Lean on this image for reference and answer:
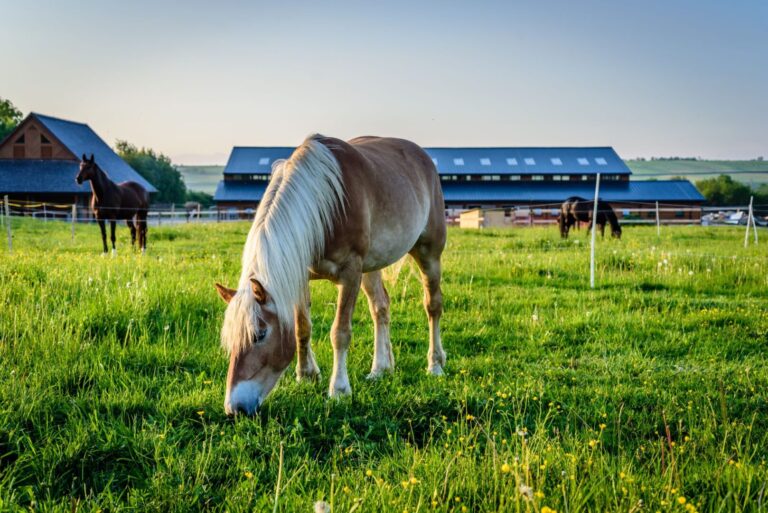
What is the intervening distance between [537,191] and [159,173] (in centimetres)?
4395

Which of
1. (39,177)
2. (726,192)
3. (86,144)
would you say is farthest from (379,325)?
(726,192)

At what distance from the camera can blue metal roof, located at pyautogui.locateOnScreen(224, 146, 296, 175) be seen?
51.1 metres

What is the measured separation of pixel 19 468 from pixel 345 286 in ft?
7.14

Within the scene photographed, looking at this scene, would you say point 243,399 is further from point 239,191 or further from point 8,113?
point 8,113

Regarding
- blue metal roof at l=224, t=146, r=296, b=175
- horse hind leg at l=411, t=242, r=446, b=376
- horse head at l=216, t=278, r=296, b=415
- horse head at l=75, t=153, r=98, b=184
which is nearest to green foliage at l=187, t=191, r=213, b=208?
blue metal roof at l=224, t=146, r=296, b=175

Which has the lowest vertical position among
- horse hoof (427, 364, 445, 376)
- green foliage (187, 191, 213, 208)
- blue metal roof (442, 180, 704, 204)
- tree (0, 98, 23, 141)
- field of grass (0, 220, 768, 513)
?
horse hoof (427, 364, 445, 376)

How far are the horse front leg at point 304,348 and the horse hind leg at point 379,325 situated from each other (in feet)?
1.52

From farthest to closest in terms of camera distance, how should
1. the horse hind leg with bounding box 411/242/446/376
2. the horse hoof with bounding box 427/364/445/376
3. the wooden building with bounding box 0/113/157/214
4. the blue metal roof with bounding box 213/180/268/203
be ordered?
1. the blue metal roof with bounding box 213/180/268/203
2. the wooden building with bounding box 0/113/157/214
3. the horse hind leg with bounding box 411/242/446/376
4. the horse hoof with bounding box 427/364/445/376

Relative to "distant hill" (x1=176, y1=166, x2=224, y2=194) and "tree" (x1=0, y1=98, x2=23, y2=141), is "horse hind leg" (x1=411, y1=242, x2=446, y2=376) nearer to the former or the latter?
"tree" (x1=0, y1=98, x2=23, y2=141)

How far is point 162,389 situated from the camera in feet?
12.1

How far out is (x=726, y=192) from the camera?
63875 millimetres

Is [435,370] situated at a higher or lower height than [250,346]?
lower

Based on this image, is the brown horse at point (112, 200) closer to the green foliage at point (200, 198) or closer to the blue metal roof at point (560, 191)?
the blue metal roof at point (560, 191)

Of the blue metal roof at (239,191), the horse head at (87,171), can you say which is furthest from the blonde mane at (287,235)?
the blue metal roof at (239,191)
